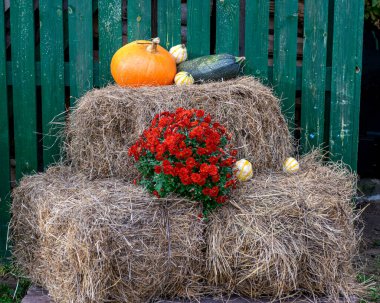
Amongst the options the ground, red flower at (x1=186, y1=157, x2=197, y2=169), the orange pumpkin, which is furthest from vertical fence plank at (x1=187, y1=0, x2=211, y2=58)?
the ground

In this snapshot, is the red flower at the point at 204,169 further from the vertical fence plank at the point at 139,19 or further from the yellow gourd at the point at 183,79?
the vertical fence plank at the point at 139,19

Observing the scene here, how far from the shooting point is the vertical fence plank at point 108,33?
473cm

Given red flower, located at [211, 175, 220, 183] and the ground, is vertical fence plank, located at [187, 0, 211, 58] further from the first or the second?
the ground

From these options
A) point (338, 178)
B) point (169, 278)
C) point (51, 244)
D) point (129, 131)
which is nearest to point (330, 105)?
point (338, 178)

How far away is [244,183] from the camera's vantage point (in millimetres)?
3920

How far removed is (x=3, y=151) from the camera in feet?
16.0

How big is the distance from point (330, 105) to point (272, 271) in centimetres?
178

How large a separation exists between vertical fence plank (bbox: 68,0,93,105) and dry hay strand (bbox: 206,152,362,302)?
165 centimetres

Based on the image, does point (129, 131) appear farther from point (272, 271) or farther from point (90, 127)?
point (272, 271)

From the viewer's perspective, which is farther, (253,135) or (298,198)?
(253,135)

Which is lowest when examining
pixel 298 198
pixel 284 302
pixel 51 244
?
pixel 284 302

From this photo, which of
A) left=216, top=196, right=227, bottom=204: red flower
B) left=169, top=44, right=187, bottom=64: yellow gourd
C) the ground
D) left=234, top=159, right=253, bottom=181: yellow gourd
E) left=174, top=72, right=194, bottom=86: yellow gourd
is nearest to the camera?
left=216, top=196, right=227, bottom=204: red flower

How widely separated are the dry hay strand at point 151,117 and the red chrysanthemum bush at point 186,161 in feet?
1.26

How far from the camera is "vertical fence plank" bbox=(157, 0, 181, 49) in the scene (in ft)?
15.6
